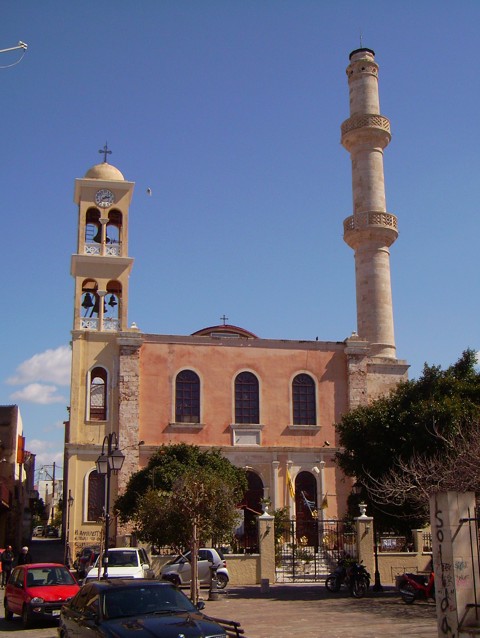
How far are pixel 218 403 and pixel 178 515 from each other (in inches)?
523

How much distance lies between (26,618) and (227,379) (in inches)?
700

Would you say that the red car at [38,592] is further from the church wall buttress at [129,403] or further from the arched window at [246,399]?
the arched window at [246,399]

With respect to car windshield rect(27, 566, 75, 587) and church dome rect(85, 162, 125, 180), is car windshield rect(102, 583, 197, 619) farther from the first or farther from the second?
church dome rect(85, 162, 125, 180)

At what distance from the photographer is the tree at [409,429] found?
71.9 ft

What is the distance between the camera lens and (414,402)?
23484mm

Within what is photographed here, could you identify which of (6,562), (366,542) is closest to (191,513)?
(366,542)

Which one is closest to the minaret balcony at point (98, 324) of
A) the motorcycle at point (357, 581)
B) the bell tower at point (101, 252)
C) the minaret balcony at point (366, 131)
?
the bell tower at point (101, 252)

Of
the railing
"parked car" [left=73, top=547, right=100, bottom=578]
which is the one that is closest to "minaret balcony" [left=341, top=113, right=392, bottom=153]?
the railing

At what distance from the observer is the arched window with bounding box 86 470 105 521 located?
97.2 feet

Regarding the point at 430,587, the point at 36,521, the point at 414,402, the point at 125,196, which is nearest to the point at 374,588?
the point at 430,587

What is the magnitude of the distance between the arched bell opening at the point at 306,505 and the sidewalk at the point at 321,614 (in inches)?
350

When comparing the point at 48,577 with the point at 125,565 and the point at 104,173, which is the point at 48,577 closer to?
the point at 125,565

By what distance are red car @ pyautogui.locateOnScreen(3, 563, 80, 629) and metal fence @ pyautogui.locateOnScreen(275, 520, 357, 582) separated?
8750 millimetres

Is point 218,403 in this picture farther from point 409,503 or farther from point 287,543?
point 409,503
